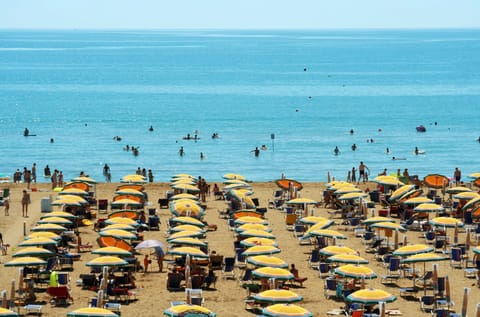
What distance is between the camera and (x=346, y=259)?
29.9 meters

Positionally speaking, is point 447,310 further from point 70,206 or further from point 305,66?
point 305,66

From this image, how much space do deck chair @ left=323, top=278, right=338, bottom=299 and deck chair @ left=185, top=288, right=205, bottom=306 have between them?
3394 mm

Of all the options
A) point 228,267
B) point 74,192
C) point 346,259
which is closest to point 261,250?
point 228,267

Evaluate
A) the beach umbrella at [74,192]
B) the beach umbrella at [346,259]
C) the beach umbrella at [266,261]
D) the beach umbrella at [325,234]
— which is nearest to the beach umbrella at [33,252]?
the beach umbrella at [266,261]

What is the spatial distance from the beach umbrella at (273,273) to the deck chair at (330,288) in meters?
1.12

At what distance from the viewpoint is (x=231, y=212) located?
40.8 metres

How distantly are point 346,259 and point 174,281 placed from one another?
15.8 feet

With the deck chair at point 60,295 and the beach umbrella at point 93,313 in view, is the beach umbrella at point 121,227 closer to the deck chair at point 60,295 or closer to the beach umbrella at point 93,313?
the deck chair at point 60,295

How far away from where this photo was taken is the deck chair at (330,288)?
2889cm

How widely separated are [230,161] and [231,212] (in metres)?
30.4

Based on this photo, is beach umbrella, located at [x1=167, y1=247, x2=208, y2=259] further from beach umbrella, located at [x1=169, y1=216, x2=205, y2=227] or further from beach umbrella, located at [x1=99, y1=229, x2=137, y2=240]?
beach umbrella, located at [x1=169, y1=216, x2=205, y2=227]

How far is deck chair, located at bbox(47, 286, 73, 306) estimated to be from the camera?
2784cm

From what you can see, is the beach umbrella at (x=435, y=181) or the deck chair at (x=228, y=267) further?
A: the beach umbrella at (x=435, y=181)

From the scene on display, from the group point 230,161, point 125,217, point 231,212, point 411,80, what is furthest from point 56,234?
point 411,80
